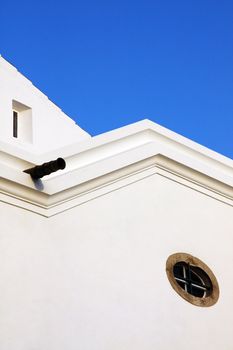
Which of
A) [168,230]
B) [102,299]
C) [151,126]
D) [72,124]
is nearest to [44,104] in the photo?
[72,124]

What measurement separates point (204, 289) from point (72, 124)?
4908 millimetres

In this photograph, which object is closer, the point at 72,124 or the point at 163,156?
the point at 163,156

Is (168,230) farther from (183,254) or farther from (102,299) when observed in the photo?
(102,299)

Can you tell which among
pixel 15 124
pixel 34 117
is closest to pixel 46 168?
A: pixel 15 124

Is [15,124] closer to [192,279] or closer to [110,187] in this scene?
[110,187]

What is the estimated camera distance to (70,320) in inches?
332

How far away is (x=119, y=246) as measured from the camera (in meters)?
9.27

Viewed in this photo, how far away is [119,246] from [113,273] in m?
0.37

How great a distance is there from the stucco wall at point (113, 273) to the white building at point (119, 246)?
1 centimetres

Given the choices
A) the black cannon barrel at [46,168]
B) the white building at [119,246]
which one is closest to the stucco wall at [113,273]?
the white building at [119,246]

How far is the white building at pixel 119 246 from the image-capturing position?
27.6 feet

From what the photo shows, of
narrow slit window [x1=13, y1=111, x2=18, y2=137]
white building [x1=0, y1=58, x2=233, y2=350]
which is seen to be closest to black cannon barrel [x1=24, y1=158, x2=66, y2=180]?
white building [x1=0, y1=58, x2=233, y2=350]

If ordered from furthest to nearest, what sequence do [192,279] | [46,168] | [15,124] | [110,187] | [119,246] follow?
[15,124] → [192,279] → [110,187] → [119,246] → [46,168]

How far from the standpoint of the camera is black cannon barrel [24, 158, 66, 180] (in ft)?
28.3
